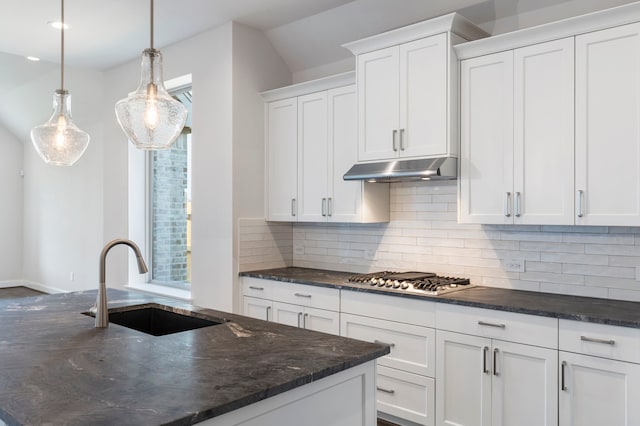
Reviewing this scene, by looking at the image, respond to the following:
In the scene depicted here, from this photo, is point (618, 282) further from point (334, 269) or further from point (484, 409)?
point (334, 269)

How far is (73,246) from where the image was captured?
7598mm

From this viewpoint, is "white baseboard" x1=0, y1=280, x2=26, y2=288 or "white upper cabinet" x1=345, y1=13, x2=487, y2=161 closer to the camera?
"white upper cabinet" x1=345, y1=13, x2=487, y2=161

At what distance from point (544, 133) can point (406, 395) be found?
183 centimetres

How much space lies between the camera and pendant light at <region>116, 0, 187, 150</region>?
2.27 metres

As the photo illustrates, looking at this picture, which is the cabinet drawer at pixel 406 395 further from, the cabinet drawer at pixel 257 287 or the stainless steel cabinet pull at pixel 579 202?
the stainless steel cabinet pull at pixel 579 202

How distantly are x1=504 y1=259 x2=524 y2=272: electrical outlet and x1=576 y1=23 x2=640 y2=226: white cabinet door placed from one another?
64 cm

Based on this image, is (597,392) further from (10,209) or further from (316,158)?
(10,209)

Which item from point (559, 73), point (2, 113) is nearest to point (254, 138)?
point (559, 73)

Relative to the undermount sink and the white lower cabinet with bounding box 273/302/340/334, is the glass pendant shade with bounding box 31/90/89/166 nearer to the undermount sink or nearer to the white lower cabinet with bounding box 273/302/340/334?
the undermount sink

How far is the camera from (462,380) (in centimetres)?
299

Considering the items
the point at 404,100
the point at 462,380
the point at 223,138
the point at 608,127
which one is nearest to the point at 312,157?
the point at 223,138

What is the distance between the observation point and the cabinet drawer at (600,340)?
238cm

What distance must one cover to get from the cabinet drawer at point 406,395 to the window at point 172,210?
2537 mm

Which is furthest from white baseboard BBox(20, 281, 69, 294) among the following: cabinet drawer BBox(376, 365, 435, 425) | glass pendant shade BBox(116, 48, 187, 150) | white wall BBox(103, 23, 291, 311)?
glass pendant shade BBox(116, 48, 187, 150)
